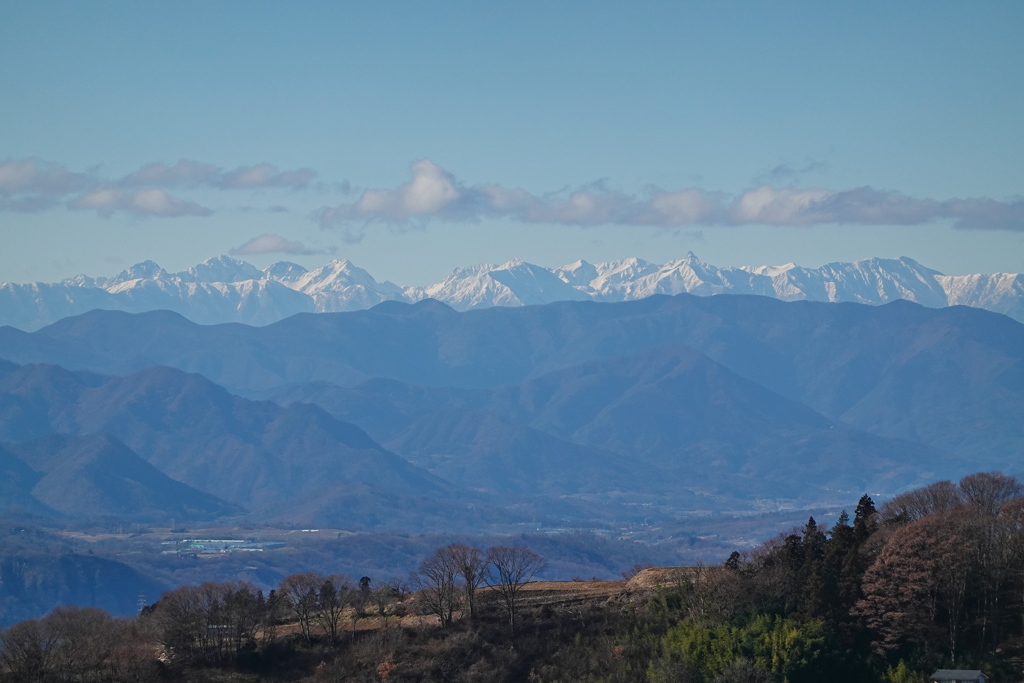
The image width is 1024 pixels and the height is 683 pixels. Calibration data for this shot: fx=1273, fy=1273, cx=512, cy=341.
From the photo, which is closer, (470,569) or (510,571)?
(470,569)

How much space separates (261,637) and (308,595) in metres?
4.09

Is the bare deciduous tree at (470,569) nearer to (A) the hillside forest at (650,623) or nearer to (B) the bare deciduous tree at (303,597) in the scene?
(A) the hillside forest at (650,623)

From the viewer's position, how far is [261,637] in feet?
272

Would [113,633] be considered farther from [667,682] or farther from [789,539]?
[789,539]

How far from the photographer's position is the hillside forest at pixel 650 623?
228ft

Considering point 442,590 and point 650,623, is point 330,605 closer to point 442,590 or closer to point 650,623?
point 442,590

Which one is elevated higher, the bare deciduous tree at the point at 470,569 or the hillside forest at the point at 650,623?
the bare deciduous tree at the point at 470,569

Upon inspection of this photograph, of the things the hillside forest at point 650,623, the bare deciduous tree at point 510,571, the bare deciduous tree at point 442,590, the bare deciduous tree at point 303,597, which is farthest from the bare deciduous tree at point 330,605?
the bare deciduous tree at point 510,571

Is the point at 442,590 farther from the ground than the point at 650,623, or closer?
farther from the ground

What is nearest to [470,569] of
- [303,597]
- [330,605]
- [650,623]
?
[330,605]

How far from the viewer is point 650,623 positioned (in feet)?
254

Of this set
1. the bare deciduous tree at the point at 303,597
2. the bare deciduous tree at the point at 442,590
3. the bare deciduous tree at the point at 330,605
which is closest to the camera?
the bare deciduous tree at the point at 442,590

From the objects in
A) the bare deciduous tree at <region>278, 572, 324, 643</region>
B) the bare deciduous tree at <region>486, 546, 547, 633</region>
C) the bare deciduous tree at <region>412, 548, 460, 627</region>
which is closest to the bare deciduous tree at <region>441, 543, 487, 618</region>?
the bare deciduous tree at <region>412, 548, 460, 627</region>

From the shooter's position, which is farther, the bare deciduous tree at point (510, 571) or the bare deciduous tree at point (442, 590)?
the bare deciduous tree at point (510, 571)
